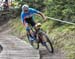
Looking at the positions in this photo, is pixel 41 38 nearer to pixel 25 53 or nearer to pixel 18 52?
pixel 25 53

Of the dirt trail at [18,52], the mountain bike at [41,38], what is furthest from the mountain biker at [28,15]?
the dirt trail at [18,52]

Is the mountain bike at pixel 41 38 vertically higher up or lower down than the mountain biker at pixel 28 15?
lower down

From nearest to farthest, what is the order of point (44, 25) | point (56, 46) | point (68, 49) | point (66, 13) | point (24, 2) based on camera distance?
point (68, 49), point (56, 46), point (66, 13), point (44, 25), point (24, 2)

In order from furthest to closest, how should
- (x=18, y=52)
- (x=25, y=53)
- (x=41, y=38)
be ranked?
(x=18, y=52) → (x=25, y=53) → (x=41, y=38)

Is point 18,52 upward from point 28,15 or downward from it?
downward

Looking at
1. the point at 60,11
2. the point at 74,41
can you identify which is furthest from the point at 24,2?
the point at 74,41

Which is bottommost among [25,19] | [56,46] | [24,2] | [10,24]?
[10,24]

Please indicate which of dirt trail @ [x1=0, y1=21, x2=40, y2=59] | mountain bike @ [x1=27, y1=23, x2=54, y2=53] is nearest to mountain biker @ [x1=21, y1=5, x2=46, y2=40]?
mountain bike @ [x1=27, y1=23, x2=54, y2=53]

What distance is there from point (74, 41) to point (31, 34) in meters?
2.01

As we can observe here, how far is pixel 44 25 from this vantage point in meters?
15.3

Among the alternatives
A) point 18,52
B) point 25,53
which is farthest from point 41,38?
point 18,52

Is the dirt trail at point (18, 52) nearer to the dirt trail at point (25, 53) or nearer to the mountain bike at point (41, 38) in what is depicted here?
the dirt trail at point (25, 53)

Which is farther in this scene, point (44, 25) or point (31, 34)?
point (44, 25)

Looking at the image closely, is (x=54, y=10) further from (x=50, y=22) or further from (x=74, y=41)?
(x=74, y=41)
